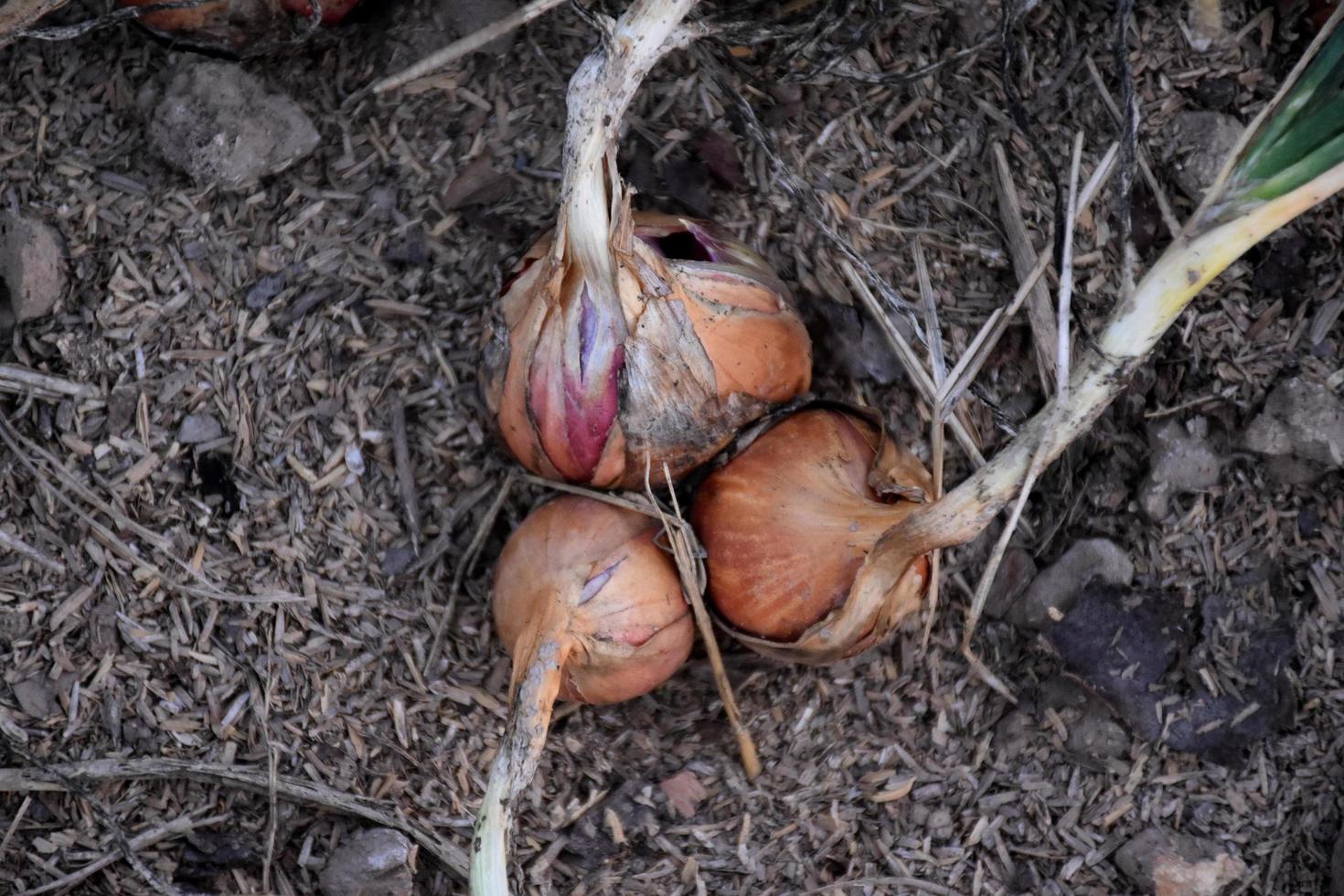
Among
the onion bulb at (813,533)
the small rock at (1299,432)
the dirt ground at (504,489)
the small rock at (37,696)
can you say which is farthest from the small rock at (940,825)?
the small rock at (37,696)

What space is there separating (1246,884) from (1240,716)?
0.24 meters

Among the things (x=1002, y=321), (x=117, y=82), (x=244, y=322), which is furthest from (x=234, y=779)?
(x=1002, y=321)

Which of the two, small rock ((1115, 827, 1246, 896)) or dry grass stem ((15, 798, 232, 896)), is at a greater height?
small rock ((1115, 827, 1246, 896))

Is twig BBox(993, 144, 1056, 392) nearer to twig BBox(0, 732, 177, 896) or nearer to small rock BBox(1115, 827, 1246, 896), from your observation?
small rock BBox(1115, 827, 1246, 896)

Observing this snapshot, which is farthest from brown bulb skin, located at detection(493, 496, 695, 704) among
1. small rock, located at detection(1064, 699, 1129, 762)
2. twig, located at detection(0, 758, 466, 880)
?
small rock, located at detection(1064, 699, 1129, 762)

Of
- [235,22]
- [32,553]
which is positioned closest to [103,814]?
[32,553]

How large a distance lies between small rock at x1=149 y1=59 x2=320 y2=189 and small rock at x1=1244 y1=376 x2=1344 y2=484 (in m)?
1.56

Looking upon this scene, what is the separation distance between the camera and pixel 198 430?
1.72 metres

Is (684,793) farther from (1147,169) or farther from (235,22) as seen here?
(235,22)

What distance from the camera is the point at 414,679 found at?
5.73 feet

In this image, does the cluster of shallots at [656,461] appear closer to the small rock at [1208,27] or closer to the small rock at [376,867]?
the small rock at [376,867]

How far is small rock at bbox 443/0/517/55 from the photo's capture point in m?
1.80

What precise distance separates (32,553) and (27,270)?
415mm

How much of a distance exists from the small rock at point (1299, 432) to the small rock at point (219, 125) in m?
1.56
